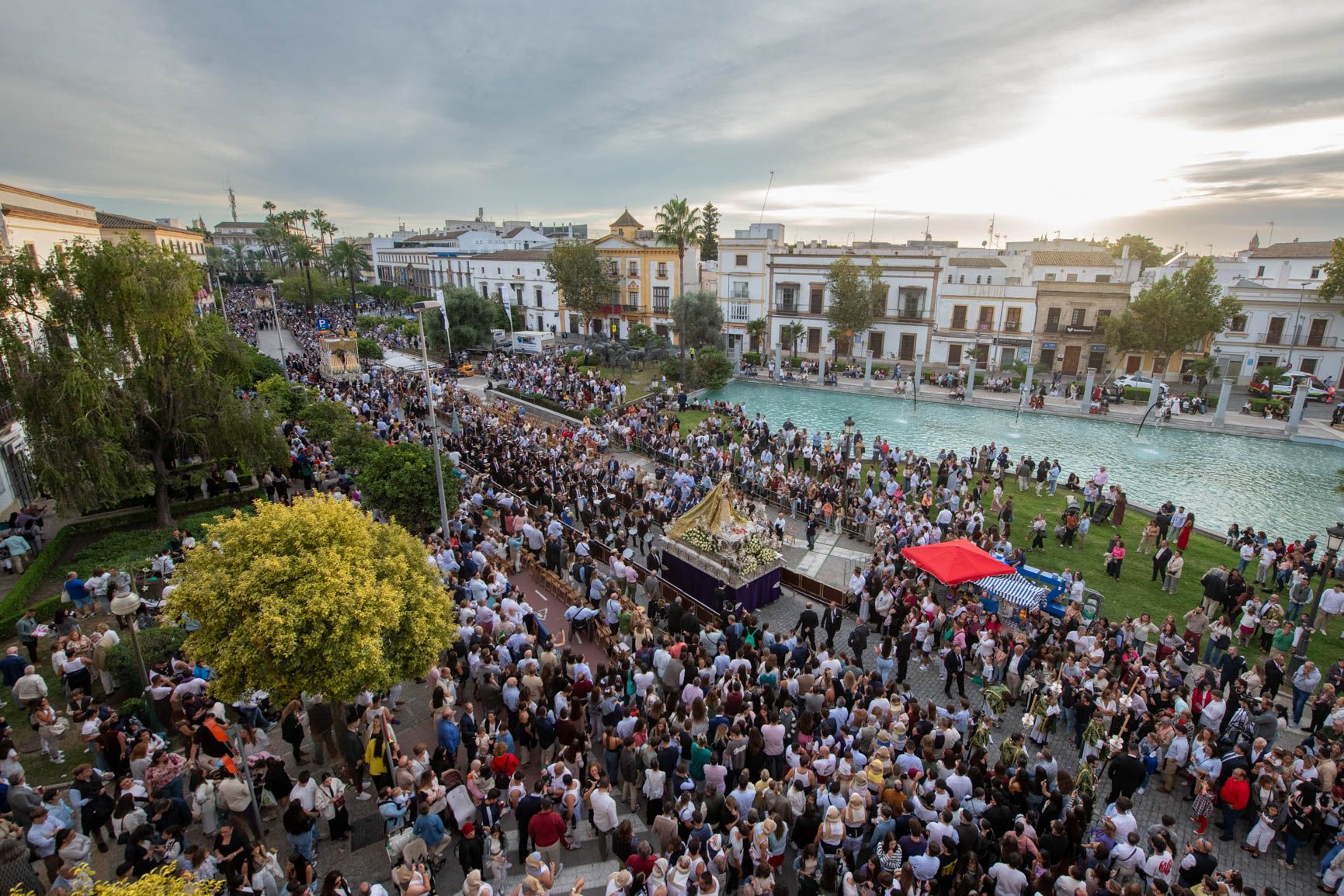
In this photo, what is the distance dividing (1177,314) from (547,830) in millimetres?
39841

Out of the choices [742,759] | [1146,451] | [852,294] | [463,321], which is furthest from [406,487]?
[852,294]

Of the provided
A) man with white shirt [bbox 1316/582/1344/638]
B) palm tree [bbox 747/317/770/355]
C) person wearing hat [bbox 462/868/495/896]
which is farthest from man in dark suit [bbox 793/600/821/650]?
palm tree [bbox 747/317/770/355]

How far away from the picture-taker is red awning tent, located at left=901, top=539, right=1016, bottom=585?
12.1 metres

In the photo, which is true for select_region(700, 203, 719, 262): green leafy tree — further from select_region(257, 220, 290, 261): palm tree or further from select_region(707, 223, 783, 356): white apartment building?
select_region(257, 220, 290, 261): palm tree

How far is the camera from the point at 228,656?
7348 millimetres

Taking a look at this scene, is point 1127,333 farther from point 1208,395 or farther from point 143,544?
point 143,544

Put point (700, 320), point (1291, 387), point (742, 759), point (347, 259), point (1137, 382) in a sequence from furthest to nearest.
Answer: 1. point (347, 259)
2. point (700, 320)
3. point (1137, 382)
4. point (1291, 387)
5. point (742, 759)

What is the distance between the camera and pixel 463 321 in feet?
149

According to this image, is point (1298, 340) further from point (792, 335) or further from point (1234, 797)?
point (1234, 797)

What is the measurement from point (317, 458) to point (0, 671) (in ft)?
36.6

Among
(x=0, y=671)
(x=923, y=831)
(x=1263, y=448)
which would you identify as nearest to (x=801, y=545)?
(x=923, y=831)

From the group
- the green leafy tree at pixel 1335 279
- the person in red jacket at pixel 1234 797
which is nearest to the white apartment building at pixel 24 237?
the person in red jacket at pixel 1234 797

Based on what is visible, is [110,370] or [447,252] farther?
[447,252]

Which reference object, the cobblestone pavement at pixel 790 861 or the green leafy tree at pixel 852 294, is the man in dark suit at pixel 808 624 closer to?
the cobblestone pavement at pixel 790 861
